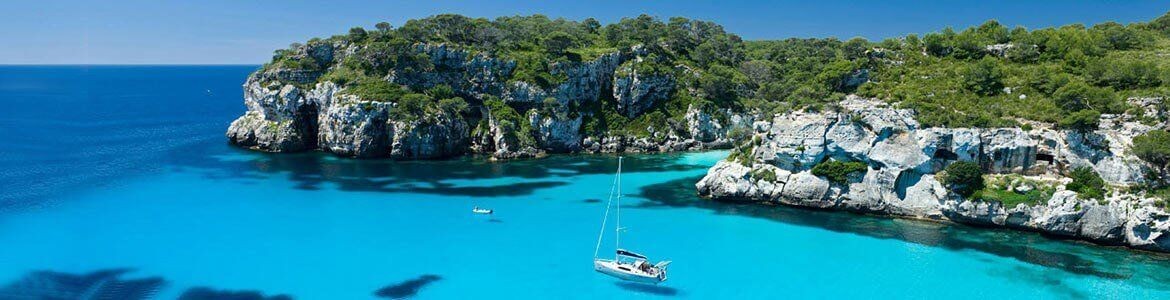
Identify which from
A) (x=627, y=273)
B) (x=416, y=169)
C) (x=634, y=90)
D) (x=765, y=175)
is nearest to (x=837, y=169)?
(x=765, y=175)

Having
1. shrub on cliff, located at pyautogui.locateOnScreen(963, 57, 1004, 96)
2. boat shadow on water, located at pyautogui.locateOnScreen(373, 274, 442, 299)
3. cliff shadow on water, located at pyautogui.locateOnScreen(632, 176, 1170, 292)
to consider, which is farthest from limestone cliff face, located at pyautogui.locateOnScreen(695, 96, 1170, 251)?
boat shadow on water, located at pyautogui.locateOnScreen(373, 274, 442, 299)

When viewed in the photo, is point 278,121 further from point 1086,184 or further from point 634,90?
point 1086,184

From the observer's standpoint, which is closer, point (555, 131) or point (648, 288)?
point (648, 288)

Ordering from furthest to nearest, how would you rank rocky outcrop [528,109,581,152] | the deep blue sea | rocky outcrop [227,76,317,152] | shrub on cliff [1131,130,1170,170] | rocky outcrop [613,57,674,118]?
rocky outcrop [613,57,674,118] → rocky outcrop [528,109,581,152] → rocky outcrop [227,76,317,152] → shrub on cliff [1131,130,1170,170] → the deep blue sea

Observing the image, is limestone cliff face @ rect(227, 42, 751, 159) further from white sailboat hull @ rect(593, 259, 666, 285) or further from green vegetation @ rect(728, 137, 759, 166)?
white sailboat hull @ rect(593, 259, 666, 285)

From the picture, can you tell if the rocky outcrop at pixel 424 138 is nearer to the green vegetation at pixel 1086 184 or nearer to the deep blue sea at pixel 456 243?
the deep blue sea at pixel 456 243

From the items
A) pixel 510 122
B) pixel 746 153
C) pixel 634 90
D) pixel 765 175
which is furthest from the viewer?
pixel 634 90

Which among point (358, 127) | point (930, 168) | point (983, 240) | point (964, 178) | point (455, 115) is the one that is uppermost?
point (455, 115)

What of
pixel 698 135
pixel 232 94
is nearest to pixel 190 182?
pixel 698 135
